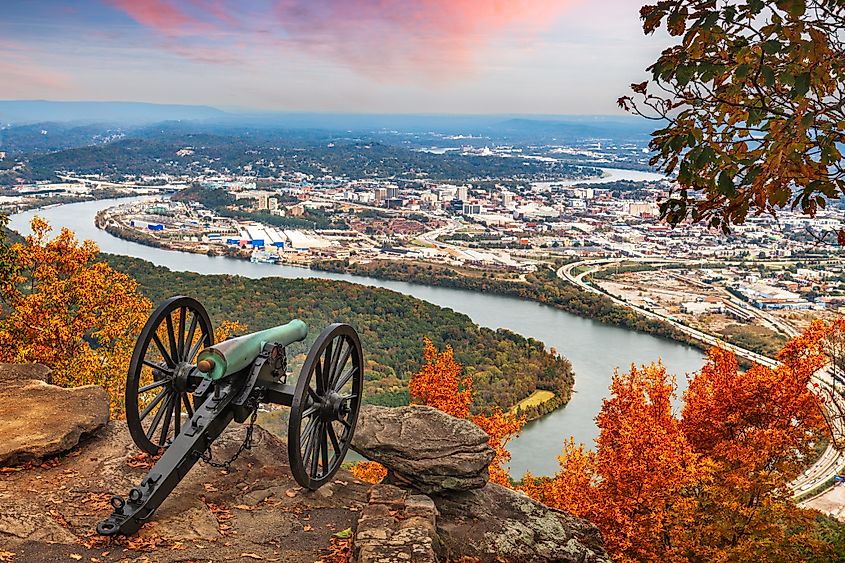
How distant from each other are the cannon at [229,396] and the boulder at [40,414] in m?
0.79

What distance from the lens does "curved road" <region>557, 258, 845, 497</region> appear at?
Result: 21308 millimetres

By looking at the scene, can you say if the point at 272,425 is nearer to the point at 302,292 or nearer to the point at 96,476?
the point at 96,476

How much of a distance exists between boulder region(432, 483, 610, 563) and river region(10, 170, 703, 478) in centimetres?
1331

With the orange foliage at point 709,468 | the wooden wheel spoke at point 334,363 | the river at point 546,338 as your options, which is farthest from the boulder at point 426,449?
the river at point 546,338

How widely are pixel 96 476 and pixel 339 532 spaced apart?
6.65 feet

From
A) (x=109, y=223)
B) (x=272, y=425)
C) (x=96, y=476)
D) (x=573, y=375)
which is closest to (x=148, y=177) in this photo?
(x=109, y=223)

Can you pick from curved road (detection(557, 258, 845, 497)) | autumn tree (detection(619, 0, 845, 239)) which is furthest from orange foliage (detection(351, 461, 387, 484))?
autumn tree (detection(619, 0, 845, 239))

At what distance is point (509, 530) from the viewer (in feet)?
19.2

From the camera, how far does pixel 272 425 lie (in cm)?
1552

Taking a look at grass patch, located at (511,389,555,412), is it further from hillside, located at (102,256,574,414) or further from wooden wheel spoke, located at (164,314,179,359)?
wooden wheel spoke, located at (164,314,179,359)

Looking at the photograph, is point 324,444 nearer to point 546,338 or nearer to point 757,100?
point 757,100

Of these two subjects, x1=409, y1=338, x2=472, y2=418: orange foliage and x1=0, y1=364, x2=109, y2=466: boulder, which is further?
x1=409, y1=338, x2=472, y2=418: orange foliage

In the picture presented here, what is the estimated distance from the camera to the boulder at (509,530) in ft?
18.4

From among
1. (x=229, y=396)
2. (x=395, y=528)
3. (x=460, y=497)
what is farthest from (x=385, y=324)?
(x=395, y=528)
